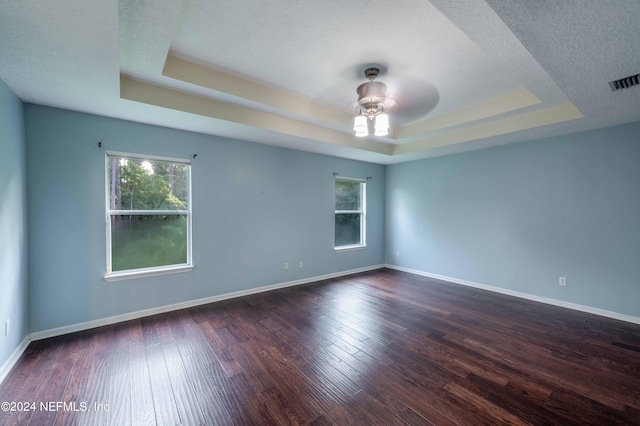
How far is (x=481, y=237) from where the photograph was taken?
4.58m

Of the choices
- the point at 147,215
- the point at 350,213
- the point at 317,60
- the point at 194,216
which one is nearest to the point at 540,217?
the point at 350,213

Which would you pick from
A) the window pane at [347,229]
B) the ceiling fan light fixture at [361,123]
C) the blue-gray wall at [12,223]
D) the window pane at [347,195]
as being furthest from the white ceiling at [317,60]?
the window pane at [347,229]

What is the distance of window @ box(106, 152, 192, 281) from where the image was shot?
10.3 ft

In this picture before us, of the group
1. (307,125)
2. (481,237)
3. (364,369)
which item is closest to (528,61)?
(307,125)

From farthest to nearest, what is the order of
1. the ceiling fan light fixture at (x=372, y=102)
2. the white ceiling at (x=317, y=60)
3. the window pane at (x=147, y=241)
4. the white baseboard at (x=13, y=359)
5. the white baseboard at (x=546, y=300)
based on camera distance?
1. the white baseboard at (x=546, y=300)
2. the window pane at (x=147, y=241)
3. the ceiling fan light fixture at (x=372, y=102)
4. the white baseboard at (x=13, y=359)
5. the white ceiling at (x=317, y=60)

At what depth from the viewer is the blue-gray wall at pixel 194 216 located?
8.96ft

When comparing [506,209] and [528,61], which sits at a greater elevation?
[528,61]

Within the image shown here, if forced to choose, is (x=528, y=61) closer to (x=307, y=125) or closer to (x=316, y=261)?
(x=307, y=125)

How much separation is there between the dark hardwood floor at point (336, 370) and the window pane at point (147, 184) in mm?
1425

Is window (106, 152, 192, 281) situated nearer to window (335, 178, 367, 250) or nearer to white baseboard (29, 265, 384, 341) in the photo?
white baseboard (29, 265, 384, 341)

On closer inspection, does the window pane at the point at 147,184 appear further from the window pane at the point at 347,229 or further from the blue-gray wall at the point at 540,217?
the blue-gray wall at the point at 540,217

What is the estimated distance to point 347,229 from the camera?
220 inches

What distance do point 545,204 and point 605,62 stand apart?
2.47m

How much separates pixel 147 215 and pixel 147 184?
0.40 metres
